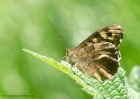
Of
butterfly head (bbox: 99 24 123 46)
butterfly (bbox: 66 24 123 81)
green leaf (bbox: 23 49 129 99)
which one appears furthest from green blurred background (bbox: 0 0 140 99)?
green leaf (bbox: 23 49 129 99)

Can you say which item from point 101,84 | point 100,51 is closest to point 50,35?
point 100,51

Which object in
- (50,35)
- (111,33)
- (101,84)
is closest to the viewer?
(101,84)

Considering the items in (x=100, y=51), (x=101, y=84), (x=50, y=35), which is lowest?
(x=101, y=84)

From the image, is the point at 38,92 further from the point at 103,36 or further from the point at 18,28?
the point at 103,36

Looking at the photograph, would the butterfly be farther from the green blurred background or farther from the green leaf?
the green blurred background

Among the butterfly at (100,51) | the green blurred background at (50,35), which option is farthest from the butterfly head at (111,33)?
the green blurred background at (50,35)

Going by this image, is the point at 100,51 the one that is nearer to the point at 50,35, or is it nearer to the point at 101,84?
the point at 101,84
